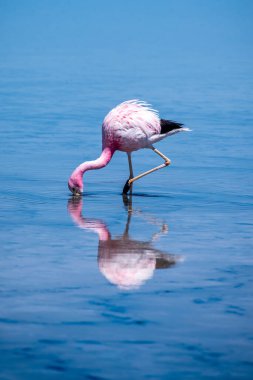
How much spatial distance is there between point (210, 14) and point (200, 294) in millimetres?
51337

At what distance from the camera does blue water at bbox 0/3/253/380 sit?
5414mm

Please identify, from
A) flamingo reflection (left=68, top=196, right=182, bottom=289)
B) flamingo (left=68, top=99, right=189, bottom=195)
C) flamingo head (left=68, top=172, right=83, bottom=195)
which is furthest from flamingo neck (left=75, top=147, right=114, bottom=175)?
flamingo reflection (left=68, top=196, right=182, bottom=289)

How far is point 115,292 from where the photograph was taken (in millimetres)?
6496

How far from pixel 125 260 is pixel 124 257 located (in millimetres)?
126

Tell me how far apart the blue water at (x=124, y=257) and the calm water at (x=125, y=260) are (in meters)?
0.01

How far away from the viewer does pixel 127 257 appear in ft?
24.7

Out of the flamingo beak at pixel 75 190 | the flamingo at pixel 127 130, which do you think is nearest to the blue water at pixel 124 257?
the flamingo beak at pixel 75 190

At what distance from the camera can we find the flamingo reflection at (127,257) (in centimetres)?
691

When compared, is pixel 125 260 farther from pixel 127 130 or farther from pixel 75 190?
pixel 127 130

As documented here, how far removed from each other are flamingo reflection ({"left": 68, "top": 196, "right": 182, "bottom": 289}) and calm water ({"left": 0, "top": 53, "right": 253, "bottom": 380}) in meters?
0.01

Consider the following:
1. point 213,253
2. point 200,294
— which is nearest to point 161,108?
point 213,253

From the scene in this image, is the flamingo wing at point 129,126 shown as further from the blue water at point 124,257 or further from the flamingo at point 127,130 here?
the blue water at point 124,257

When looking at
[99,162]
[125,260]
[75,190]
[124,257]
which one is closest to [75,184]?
[75,190]

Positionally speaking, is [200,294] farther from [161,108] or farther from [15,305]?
[161,108]
